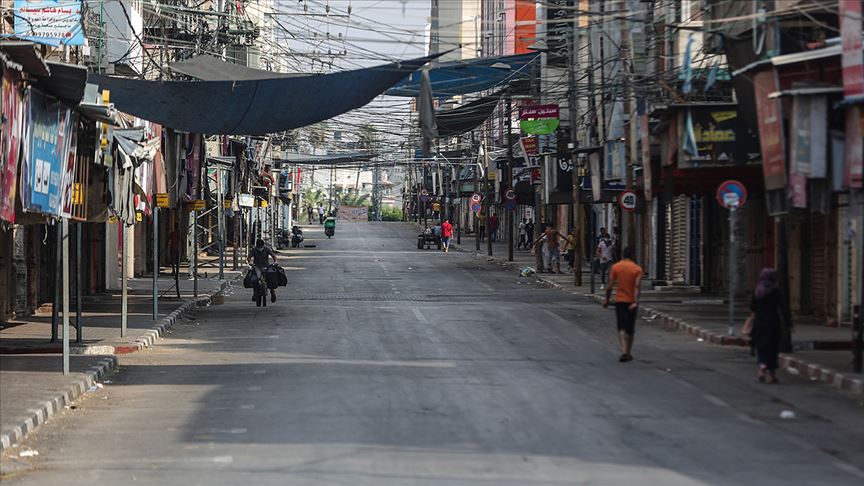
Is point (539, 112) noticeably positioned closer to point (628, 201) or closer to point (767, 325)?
point (628, 201)

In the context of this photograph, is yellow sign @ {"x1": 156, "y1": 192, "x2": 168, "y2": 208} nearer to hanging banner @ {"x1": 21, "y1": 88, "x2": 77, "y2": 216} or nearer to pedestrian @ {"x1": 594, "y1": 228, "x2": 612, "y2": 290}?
hanging banner @ {"x1": 21, "y1": 88, "x2": 77, "y2": 216}

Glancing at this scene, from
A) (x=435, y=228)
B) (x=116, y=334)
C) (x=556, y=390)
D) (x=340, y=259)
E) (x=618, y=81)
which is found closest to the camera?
(x=556, y=390)

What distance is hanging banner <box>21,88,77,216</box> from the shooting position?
57.3ft

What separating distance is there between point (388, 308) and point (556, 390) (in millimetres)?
16683

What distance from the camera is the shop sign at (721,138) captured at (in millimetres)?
25375

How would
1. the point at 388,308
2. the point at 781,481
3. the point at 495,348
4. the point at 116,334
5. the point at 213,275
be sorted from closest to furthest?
1. the point at 781,481
2. the point at 495,348
3. the point at 116,334
4. the point at 388,308
5. the point at 213,275

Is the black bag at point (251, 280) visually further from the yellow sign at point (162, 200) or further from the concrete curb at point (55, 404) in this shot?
the concrete curb at point (55, 404)

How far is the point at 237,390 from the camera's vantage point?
17328mm

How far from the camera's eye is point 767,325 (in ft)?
60.3

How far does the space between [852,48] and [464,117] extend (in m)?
29.4

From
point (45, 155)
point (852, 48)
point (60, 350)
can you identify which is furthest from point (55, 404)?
point (852, 48)

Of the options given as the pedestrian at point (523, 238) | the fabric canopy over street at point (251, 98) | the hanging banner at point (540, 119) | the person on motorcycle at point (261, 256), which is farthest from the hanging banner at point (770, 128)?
the pedestrian at point (523, 238)

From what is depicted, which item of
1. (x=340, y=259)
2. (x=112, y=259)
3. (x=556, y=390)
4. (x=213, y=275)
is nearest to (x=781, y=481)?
(x=556, y=390)

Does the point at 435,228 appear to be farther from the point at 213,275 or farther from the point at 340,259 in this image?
Result: the point at 213,275
